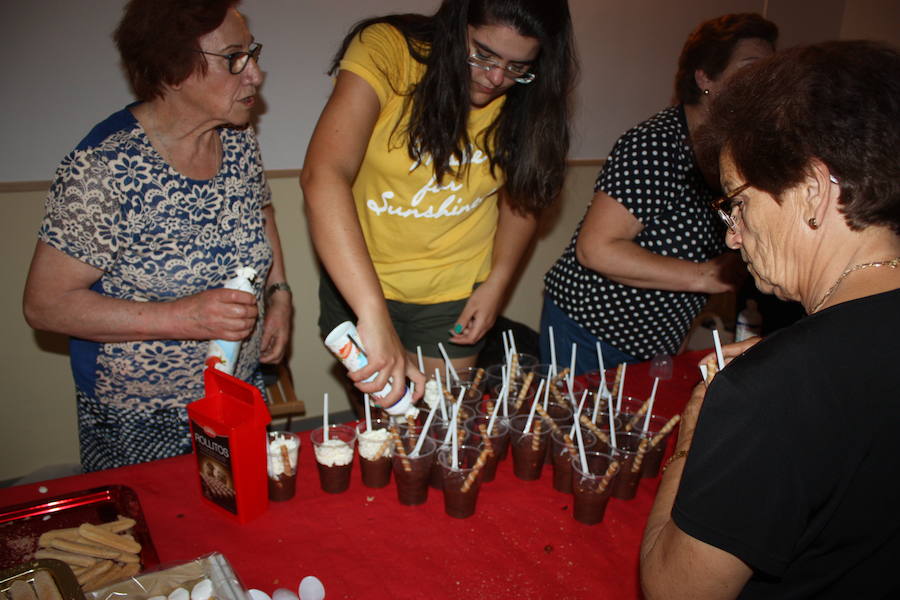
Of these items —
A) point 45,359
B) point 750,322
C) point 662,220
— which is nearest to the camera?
point 662,220

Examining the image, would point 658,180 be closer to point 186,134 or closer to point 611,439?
point 611,439

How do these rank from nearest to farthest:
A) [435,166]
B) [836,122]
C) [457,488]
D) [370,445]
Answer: [836,122] → [457,488] → [370,445] → [435,166]

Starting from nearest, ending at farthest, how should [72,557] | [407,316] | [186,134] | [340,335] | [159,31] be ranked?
[72,557], [340,335], [159,31], [186,134], [407,316]

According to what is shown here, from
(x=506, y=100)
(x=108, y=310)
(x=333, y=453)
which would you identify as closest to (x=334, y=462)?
(x=333, y=453)

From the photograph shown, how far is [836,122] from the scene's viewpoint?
2.93ft

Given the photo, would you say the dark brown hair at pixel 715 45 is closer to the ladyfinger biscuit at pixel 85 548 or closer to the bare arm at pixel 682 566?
the bare arm at pixel 682 566

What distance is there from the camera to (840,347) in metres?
0.87

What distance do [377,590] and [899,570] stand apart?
91 cm

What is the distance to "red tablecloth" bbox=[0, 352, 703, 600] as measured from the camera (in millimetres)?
1299

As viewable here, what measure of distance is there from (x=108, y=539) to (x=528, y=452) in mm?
979

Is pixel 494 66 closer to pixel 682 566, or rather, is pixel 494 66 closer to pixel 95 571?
pixel 682 566

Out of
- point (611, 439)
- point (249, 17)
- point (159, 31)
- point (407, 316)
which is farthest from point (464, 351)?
point (249, 17)

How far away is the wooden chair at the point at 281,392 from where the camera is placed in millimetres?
3010

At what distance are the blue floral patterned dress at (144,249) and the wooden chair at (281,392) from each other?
924mm
